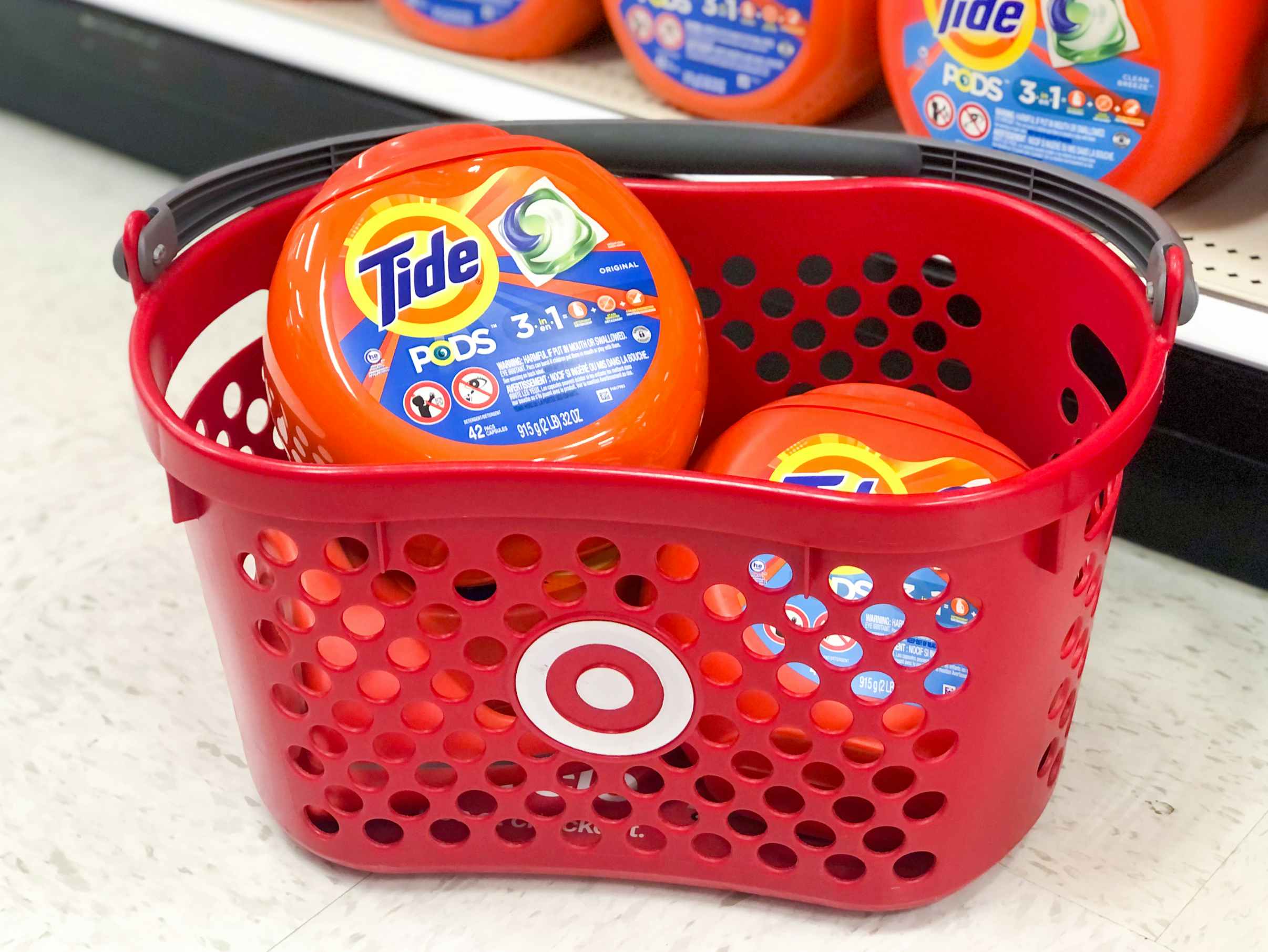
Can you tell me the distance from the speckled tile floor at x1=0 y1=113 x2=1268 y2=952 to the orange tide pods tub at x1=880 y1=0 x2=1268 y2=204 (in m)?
0.30

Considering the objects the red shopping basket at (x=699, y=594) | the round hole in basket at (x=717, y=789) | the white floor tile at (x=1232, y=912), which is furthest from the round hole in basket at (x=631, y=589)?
the white floor tile at (x=1232, y=912)

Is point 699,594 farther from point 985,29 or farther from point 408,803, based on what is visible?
point 985,29

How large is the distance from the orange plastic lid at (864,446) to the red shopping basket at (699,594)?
0.06m

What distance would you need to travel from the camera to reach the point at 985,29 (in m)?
0.91

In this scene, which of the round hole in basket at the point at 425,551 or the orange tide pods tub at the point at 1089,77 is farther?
the orange tide pods tub at the point at 1089,77

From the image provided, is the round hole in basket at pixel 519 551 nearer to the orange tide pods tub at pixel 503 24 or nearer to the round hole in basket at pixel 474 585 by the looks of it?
the round hole in basket at pixel 474 585

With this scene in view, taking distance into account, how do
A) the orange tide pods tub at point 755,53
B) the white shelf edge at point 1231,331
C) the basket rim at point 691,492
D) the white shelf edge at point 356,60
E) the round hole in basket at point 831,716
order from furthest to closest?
the white shelf edge at point 356,60 → the orange tide pods tub at point 755,53 → the white shelf edge at point 1231,331 → the round hole in basket at point 831,716 → the basket rim at point 691,492

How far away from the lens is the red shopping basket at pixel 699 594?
59cm

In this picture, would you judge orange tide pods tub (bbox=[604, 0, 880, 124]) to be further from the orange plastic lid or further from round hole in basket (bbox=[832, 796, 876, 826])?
round hole in basket (bbox=[832, 796, 876, 826])

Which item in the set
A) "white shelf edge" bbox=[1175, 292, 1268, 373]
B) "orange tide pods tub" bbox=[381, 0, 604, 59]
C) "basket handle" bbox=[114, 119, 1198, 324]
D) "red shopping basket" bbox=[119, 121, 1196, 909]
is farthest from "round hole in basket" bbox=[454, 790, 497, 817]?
"orange tide pods tub" bbox=[381, 0, 604, 59]

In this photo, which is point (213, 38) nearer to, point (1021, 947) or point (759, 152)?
point (759, 152)

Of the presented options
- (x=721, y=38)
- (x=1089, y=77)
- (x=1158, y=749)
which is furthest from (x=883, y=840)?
(x=721, y=38)

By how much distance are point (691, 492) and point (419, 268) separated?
0.25m

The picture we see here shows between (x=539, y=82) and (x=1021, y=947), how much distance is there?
82 cm
